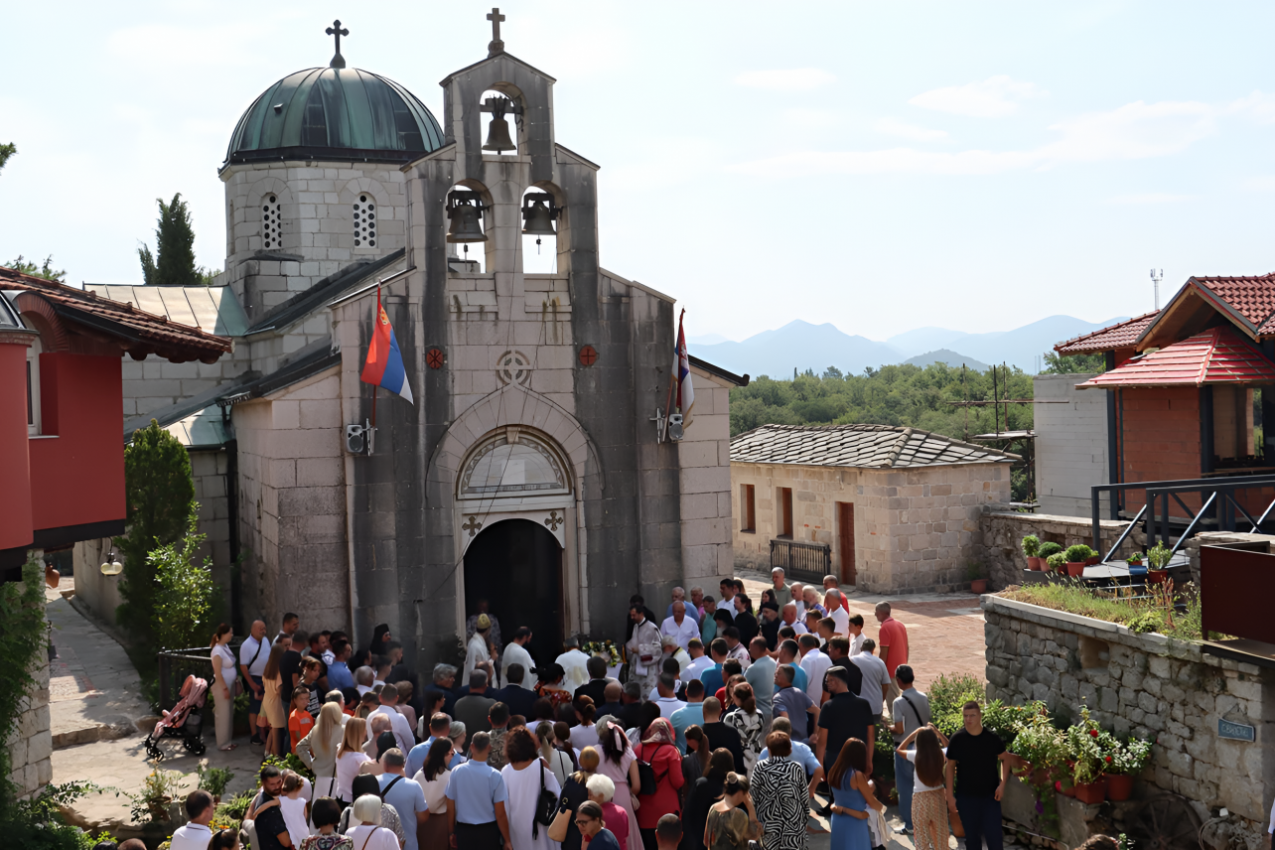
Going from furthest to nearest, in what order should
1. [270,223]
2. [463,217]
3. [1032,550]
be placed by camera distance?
[270,223] → [1032,550] → [463,217]

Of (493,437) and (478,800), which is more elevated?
(493,437)

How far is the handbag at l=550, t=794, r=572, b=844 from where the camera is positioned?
7.72 meters

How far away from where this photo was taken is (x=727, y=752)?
7.68m

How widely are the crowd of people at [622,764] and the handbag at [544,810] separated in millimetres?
11

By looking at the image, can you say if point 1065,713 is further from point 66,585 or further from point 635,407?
point 66,585

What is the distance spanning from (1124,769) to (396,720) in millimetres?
6651

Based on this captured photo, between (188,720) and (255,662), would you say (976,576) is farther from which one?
(188,720)

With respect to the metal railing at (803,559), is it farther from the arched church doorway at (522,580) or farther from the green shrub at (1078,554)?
the arched church doorway at (522,580)

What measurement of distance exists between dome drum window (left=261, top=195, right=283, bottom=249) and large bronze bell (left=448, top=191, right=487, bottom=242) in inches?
367

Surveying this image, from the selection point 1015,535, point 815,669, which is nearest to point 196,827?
point 815,669

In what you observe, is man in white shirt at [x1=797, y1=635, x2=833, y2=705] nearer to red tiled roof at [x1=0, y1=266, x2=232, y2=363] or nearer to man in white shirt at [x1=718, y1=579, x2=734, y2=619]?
man in white shirt at [x1=718, y1=579, x2=734, y2=619]

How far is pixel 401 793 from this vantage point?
7855mm

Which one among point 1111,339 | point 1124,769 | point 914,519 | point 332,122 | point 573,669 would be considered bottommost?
point 1124,769

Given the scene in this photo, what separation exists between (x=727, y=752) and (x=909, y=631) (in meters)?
11.1
